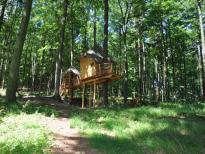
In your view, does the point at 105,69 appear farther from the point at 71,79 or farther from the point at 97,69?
the point at 71,79

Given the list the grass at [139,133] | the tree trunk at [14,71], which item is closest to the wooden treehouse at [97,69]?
the tree trunk at [14,71]

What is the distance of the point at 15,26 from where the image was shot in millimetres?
43250

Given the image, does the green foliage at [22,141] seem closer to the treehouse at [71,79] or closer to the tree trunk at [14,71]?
the tree trunk at [14,71]

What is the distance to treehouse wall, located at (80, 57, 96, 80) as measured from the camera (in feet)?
94.2

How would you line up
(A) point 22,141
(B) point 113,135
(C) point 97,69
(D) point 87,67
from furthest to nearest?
(D) point 87,67 → (C) point 97,69 → (B) point 113,135 → (A) point 22,141

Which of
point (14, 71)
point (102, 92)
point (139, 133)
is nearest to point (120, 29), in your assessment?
point (102, 92)

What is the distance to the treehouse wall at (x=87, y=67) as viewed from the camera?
94.2 ft

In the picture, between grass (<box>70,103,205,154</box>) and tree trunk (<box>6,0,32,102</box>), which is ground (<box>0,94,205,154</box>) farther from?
tree trunk (<box>6,0,32,102</box>)

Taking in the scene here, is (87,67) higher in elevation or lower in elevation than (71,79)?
higher

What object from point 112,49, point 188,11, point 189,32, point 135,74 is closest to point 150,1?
point 188,11

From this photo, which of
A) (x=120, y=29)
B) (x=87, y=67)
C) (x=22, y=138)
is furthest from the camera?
(x=120, y=29)

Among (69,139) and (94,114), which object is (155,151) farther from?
(94,114)

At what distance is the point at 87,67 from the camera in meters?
29.7

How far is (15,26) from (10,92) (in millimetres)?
26731
